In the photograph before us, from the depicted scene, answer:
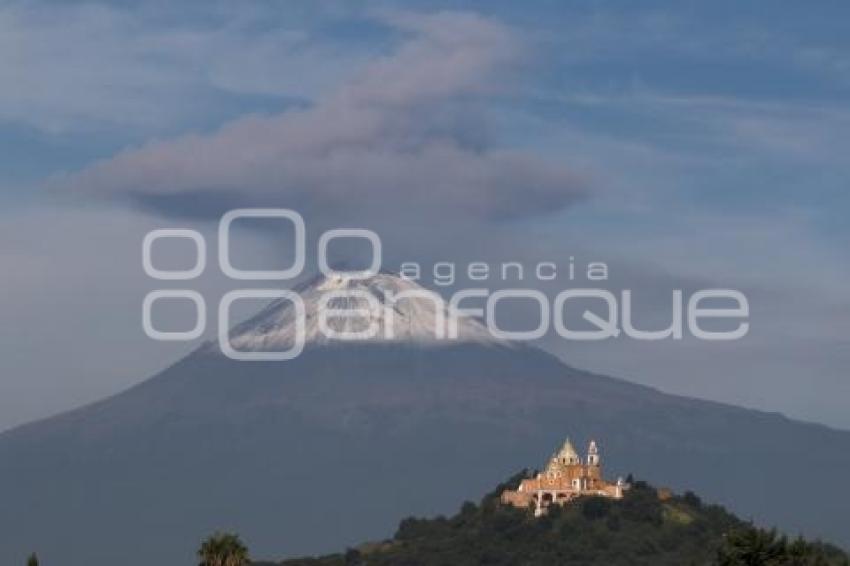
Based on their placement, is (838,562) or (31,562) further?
(838,562)

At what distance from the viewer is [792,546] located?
439ft

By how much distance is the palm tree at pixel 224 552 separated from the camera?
130500mm

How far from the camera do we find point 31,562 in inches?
4737

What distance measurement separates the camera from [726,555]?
13262cm

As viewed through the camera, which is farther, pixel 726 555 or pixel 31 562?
pixel 726 555

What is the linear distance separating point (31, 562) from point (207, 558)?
42.4ft

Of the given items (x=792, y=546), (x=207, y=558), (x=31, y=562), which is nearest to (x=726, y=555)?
(x=792, y=546)

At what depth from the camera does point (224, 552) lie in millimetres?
130750

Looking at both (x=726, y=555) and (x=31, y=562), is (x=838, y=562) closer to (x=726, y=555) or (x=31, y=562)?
(x=726, y=555)

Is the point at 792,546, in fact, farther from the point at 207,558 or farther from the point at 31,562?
the point at 31,562

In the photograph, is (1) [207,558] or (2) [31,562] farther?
(1) [207,558]

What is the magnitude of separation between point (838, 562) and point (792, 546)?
313 cm

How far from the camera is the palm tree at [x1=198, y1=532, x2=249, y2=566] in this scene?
130m

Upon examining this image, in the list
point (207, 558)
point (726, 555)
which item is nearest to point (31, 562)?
point (207, 558)
